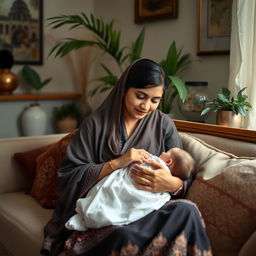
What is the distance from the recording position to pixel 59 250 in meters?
1.71

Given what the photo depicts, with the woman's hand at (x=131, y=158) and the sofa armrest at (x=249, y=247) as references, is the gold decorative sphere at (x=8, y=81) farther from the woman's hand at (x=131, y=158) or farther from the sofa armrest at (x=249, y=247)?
the sofa armrest at (x=249, y=247)

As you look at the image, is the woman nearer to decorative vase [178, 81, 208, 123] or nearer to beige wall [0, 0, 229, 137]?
decorative vase [178, 81, 208, 123]

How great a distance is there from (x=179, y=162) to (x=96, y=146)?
1.28 ft

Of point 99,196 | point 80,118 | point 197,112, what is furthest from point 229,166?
point 80,118

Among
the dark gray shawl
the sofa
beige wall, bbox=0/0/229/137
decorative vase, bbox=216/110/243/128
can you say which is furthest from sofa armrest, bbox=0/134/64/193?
beige wall, bbox=0/0/229/137

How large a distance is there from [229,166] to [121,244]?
0.54 meters

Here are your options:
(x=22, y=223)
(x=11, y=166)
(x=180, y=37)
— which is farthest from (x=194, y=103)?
(x=22, y=223)

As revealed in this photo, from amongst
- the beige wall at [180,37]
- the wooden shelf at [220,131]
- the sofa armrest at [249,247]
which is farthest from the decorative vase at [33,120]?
the sofa armrest at [249,247]

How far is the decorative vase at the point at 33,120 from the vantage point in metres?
3.73

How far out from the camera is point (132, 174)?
1.68 m

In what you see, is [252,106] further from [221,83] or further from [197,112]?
[221,83]

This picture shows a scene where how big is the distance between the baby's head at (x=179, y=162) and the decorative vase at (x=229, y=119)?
1.80ft

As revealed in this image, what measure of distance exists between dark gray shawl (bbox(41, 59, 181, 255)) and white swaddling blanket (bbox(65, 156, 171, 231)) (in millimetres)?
129

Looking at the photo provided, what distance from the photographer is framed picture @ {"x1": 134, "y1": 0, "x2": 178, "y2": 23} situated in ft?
10.6
